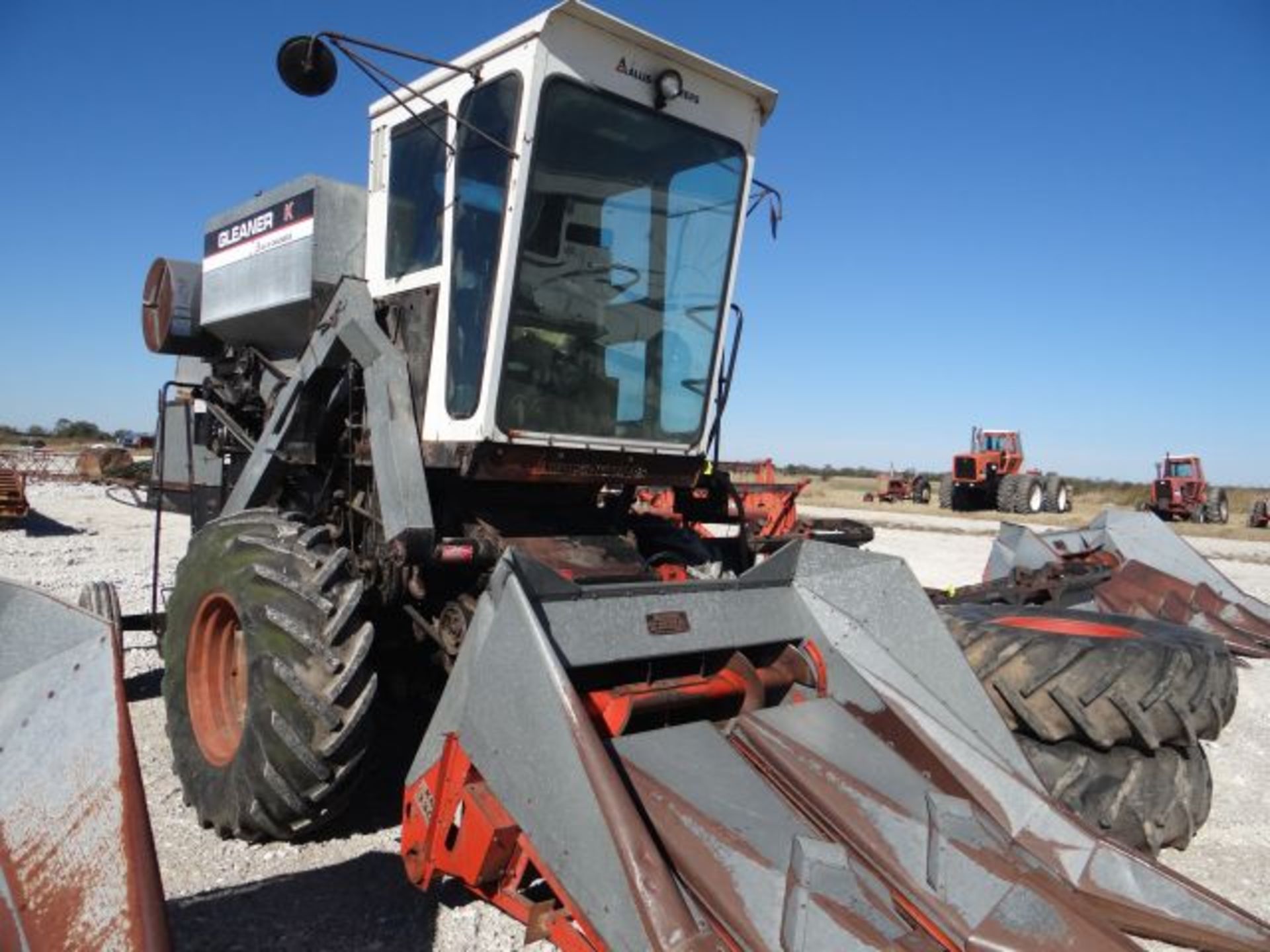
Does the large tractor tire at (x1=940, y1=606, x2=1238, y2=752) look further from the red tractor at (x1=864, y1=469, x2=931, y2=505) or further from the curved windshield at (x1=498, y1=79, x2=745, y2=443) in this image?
the red tractor at (x1=864, y1=469, x2=931, y2=505)

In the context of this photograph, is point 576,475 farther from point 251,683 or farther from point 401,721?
point 401,721

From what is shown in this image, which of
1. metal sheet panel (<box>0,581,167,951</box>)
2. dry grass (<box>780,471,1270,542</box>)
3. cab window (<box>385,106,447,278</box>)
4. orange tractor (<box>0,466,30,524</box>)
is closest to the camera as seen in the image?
metal sheet panel (<box>0,581,167,951</box>)

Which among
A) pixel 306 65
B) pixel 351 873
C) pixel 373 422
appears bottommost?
pixel 351 873

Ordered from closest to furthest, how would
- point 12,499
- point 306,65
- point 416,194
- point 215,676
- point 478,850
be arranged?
point 478,850
point 306,65
point 215,676
point 416,194
point 12,499

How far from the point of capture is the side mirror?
318 centimetres

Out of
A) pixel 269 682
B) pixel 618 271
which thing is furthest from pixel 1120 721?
pixel 269 682

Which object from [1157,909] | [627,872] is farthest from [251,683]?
[1157,909]

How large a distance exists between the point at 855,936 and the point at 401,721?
312 cm

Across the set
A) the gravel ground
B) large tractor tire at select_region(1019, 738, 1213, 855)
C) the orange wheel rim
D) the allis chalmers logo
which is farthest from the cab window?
large tractor tire at select_region(1019, 738, 1213, 855)

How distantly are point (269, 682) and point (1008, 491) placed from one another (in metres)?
28.2

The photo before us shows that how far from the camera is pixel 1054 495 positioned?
95.5 feet

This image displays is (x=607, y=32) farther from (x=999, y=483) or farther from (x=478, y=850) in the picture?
(x=999, y=483)

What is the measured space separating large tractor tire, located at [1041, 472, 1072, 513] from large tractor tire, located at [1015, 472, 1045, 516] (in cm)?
47

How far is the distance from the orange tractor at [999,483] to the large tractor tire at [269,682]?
1094 inches
